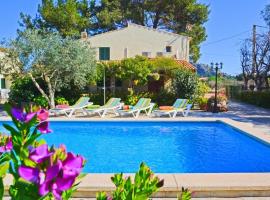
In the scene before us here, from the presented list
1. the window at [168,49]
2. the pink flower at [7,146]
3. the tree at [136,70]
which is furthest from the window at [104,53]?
the pink flower at [7,146]

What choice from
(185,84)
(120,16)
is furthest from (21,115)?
(120,16)

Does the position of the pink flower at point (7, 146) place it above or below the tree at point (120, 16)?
below

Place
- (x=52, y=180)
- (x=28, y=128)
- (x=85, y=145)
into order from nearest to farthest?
(x=52, y=180) < (x=28, y=128) < (x=85, y=145)

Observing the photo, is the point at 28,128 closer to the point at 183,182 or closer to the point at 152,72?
the point at 183,182

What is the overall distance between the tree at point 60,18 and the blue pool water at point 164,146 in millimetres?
23569

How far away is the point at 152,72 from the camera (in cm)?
2645

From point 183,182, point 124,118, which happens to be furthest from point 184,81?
point 183,182

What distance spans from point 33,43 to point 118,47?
1192cm

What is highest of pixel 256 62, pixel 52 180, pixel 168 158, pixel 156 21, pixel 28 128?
pixel 156 21

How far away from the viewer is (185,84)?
2394 cm

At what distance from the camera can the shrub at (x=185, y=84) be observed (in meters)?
23.8

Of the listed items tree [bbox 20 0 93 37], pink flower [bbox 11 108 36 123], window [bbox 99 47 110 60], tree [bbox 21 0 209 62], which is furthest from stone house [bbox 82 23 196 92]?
pink flower [bbox 11 108 36 123]

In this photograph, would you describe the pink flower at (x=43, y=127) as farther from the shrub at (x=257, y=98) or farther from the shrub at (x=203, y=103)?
the shrub at (x=257, y=98)

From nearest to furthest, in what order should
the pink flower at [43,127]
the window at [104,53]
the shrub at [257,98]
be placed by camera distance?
the pink flower at [43,127] → the shrub at [257,98] → the window at [104,53]
